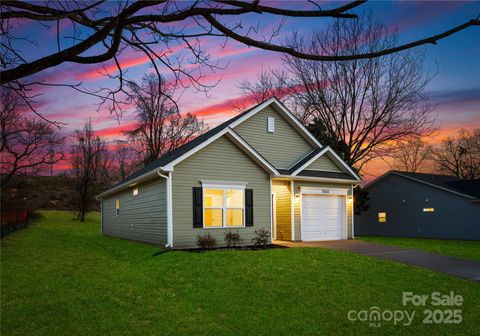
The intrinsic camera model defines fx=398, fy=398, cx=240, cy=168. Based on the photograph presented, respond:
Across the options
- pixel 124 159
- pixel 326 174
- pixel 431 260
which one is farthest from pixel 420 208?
pixel 124 159

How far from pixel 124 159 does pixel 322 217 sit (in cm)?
3275

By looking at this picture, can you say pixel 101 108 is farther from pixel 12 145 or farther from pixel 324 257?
pixel 12 145

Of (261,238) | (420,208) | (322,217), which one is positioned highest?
(322,217)

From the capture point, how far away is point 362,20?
26.7 meters

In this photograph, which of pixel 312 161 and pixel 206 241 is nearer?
pixel 206 241

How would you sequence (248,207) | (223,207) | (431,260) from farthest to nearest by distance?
(248,207)
(223,207)
(431,260)

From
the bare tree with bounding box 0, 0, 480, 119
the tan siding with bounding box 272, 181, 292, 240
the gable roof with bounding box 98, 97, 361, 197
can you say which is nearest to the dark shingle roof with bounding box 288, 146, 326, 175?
the gable roof with bounding box 98, 97, 361, 197

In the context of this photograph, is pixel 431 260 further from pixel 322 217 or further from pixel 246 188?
pixel 246 188

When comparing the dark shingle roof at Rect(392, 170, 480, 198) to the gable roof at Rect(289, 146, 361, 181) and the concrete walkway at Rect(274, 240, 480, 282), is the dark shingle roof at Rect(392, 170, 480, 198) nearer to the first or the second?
the gable roof at Rect(289, 146, 361, 181)

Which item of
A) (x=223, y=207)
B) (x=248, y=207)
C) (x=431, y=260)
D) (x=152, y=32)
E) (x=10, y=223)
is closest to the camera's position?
(x=152, y=32)

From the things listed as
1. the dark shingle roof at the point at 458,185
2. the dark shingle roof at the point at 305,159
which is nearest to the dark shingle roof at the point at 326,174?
the dark shingle roof at the point at 305,159

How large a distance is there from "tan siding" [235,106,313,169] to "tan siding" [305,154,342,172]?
0.83 metres

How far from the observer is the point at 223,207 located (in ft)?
53.4

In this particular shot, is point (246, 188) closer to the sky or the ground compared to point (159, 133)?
closer to the ground
